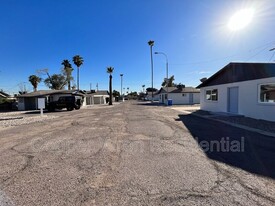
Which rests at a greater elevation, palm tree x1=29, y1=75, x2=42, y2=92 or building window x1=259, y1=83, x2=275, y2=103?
palm tree x1=29, y1=75, x2=42, y2=92

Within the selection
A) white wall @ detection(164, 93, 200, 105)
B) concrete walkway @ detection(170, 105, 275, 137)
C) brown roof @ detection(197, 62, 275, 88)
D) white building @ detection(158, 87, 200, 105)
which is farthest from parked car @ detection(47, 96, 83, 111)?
white wall @ detection(164, 93, 200, 105)

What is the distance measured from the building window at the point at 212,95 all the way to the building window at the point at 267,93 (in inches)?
251

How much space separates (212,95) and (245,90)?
223 inches

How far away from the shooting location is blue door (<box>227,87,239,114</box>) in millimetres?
15422

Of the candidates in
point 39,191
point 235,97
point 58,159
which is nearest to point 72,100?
point 235,97

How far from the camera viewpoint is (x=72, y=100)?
26.5m

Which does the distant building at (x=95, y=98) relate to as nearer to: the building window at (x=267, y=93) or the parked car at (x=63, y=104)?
the parked car at (x=63, y=104)

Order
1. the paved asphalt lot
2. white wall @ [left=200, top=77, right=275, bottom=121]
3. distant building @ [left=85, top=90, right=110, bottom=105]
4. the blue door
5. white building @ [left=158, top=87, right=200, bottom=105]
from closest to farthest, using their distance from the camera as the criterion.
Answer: the paved asphalt lot < white wall @ [left=200, top=77, right=275, bottom=121] < the blue door < white building @ [left=158, top=87, right=200, bottom=105] < distant building @ [left=85, top=90, right=110, bottom=105]

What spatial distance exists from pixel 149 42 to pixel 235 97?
41.2m

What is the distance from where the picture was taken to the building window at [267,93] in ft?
37.7

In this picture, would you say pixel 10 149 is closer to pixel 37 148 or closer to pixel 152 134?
pixel 37 148

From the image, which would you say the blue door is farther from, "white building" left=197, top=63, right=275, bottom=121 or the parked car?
the parked car

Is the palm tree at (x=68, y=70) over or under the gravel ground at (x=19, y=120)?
over

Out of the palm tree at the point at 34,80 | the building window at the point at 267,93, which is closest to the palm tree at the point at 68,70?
the palm tree at the point at 34,80
